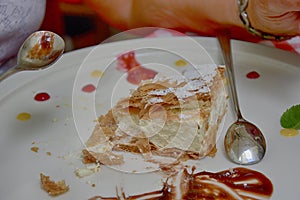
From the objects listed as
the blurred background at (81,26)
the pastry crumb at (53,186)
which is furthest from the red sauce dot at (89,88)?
the blurred background at (81,26)

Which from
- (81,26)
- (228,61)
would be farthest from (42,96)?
(81,26)

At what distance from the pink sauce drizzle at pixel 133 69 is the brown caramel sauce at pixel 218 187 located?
0.90ft

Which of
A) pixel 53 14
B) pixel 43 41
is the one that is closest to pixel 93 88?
pixel 43 41

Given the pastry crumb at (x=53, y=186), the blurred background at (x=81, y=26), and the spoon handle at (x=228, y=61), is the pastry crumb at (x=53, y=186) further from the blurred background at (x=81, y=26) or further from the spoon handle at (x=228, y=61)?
the blurred background at (x=81, y=26)

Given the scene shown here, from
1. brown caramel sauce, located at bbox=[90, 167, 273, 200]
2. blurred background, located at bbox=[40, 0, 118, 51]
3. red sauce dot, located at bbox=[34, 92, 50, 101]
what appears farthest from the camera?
blurred background, located at bbox=[40, 0, 118, 51]

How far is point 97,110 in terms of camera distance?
973 mm

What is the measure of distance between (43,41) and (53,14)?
511mm

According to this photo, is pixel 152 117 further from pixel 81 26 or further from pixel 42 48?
pixel 81 26

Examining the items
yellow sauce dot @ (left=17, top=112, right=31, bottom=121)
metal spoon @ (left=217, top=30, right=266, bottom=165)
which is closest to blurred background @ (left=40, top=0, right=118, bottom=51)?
yellow sauce dot @ (left=17, top=112, right=31, bottom=121)

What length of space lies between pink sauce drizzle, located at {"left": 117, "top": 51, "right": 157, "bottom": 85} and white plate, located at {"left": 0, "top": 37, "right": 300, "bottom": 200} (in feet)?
0.05

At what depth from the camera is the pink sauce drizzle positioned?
1041 mm

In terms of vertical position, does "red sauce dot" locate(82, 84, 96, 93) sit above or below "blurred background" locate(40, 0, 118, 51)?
below

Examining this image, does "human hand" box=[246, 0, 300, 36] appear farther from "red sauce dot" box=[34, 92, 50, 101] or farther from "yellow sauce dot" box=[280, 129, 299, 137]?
"red sauce dot" box=[34, 92, 50, 101]

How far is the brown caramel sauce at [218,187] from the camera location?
78 centimetres
